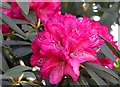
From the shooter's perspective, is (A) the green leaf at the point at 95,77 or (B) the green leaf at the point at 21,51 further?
(B) the green leaf at the point at 21,51

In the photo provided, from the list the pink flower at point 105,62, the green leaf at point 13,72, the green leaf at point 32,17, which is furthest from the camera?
the green leaf at point 32,17

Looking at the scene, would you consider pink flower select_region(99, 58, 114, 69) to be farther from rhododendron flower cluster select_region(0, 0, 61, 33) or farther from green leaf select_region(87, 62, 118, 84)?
rhododendron flower cluster select_region(0, 0, 61, 33)

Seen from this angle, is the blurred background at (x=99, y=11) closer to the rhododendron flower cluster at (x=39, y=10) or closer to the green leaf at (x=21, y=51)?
the rhododendron flower cluster at (x=39, y=10)

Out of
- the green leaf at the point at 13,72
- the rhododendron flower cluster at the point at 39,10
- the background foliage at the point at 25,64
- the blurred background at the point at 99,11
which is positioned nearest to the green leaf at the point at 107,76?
the background foliage at the point at 25,64

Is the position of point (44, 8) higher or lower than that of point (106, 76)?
higher

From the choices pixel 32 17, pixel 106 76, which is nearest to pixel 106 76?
pixel 106 76

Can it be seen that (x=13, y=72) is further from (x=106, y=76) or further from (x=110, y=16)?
(x=110, y=16)

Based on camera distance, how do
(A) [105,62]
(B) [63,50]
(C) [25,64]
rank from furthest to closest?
(C) [25,64], (A) [105,62], (B) [63,50]

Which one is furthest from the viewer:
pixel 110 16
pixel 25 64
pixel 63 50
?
pixel 110 16
